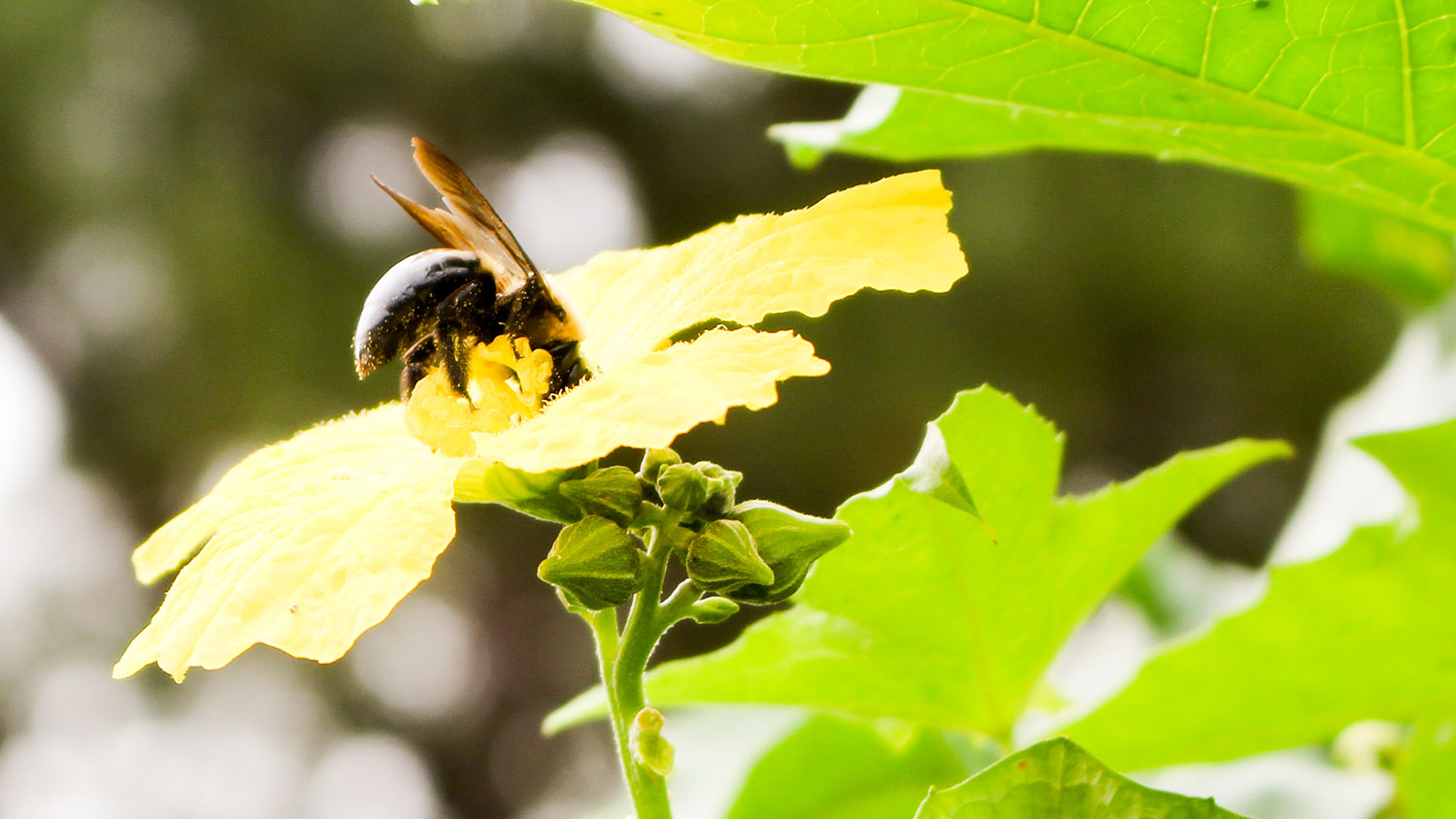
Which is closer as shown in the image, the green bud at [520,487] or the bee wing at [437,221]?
the green bud at [520,487]

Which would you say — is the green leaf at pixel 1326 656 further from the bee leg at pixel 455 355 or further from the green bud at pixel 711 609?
the bee leg at pixel 455 355

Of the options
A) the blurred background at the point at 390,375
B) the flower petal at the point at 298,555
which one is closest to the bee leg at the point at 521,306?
the flower petal at the point at 298,555

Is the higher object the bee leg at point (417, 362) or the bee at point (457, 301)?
the bee at point (457, 301)

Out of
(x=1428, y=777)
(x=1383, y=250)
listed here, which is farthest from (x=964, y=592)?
(x=1383, y=250)

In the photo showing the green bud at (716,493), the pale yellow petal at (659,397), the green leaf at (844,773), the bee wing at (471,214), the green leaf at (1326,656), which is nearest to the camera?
the pale yellow petal at (659,397)

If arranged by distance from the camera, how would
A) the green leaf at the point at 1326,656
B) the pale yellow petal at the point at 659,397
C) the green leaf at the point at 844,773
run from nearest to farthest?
the pale yellow petal at the point at 659,397
the green leaf at the point at 1326,656
the green leaf at the point at 844,773
